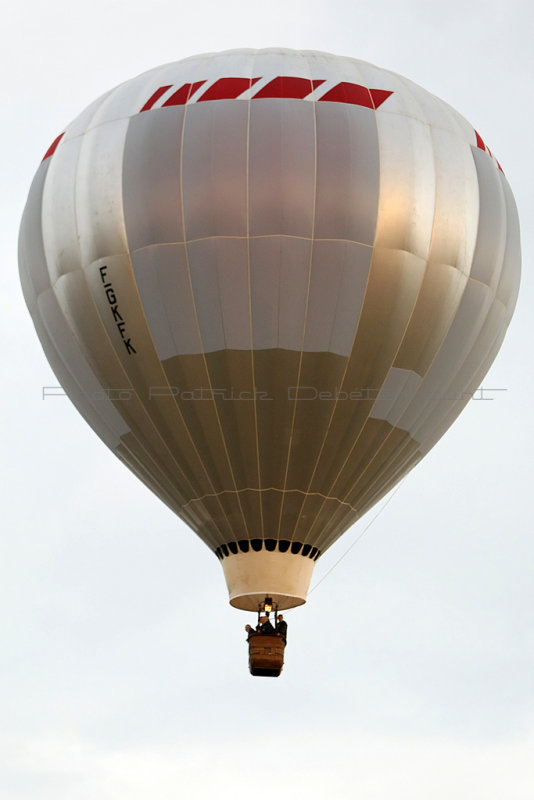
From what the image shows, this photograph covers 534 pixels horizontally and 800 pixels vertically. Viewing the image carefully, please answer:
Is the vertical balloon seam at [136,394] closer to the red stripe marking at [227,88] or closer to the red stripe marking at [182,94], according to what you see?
the red stripe marking at [182,94]

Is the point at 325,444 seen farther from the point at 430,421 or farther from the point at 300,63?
the point at 300,63

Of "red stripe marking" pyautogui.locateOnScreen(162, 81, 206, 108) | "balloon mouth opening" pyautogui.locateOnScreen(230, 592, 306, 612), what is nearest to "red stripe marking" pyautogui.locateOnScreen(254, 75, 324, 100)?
"red stripe marking" pyautogui.locateOnScreen(162, 81, 206, 108)

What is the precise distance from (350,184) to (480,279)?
204cm

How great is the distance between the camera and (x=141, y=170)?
20.2 metres

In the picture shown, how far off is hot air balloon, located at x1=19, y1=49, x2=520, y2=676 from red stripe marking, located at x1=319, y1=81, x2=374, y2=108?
0.9 inches

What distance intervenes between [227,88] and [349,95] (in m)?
1.37

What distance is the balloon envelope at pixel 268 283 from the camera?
19891 mm

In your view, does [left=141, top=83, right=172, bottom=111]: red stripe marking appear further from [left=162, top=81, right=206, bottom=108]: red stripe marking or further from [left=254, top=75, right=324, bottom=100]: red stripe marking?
[left=254, top=75, right=324, bottom=100]: red stripe marking

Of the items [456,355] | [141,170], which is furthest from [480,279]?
[141,170]

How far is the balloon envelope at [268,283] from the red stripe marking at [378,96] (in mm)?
29

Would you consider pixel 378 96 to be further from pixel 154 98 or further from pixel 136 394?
pixel 136 394

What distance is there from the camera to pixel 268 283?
781 inches

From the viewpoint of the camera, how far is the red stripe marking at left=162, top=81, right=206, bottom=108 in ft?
67.7

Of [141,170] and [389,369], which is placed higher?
[141,170]
